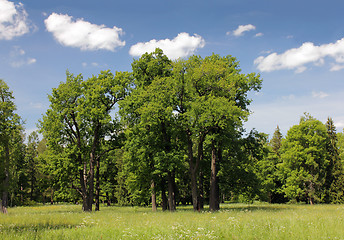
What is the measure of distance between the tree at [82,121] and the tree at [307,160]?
36627 mm

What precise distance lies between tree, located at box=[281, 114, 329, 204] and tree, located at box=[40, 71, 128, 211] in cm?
3663

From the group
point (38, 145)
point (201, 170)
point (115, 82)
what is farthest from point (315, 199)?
point (38, 145)

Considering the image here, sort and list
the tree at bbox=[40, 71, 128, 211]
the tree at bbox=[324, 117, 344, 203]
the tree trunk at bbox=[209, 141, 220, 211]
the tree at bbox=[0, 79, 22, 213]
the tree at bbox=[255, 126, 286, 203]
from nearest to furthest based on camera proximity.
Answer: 1. the tree at bbox=[0, 79, 22, 213]
2. the tree trunk at bbox=[209, 141, 220, 211]
3. the tree at bbox=[40, 71, 128, 211]
4. the tree at bbox=[324, 117, 344, 203]
5. the tree at bbox=[255, 126, 286, 203]

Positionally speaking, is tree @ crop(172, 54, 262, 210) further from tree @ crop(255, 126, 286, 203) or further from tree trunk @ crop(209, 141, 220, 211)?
tree @ crop(255, 126, 286, 203)

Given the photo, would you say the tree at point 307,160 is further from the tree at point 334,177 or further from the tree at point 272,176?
the tree at point 272,176

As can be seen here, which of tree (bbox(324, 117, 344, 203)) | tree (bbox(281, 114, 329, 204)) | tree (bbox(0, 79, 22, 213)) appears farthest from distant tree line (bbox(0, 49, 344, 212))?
tree (bbox(324, 117, 344, 203))

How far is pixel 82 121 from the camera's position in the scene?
Answer: 30609mm

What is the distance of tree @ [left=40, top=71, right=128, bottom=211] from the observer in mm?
30375

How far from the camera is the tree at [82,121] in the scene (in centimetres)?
3038

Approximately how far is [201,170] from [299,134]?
1135 inches

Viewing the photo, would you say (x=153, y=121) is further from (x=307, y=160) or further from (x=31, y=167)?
(x=31, y=167)

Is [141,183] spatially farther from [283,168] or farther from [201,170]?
[283,168]

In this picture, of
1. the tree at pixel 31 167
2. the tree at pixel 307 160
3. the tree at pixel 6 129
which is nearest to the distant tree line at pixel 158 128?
the tree at pixel 6 129

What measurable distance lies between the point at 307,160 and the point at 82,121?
41229mm
